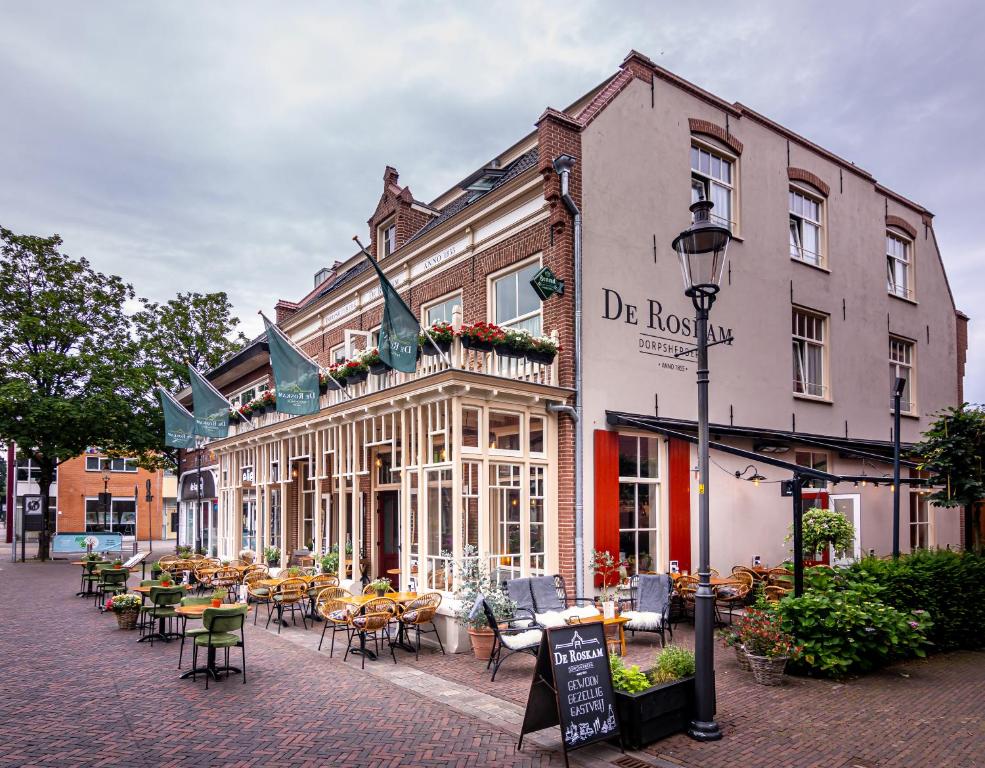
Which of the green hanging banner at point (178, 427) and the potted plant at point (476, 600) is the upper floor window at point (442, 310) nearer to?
the potted plant at point (476, 600)

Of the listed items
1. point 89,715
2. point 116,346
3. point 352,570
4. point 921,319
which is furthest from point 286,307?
point 921,319

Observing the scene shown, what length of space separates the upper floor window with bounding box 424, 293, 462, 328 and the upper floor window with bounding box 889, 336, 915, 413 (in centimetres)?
1187

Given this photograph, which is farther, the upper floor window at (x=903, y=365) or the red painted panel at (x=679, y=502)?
the upper floor window at (x=903, y=365)

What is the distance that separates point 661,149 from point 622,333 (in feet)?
12.7

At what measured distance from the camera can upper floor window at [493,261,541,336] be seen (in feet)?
40.2

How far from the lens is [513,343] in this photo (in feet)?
A: 35.4

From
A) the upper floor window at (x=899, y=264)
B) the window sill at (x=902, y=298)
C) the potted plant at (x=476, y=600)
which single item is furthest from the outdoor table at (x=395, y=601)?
the upper floor window at (x=899, y=264)

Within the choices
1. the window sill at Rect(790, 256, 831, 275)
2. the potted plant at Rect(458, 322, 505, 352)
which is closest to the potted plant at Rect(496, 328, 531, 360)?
the potted plant at Rect(458, 322, 505, 352)

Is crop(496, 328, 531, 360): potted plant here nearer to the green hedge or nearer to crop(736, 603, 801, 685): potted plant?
crop(736, 603, 801, 685): potted plant

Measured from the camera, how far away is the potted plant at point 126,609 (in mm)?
11867

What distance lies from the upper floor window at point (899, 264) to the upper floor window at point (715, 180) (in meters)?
6.68

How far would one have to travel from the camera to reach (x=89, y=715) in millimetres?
7031

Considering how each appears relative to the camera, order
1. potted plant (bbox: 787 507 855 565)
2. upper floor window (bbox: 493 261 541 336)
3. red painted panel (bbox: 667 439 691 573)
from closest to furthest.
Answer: potted plant (bbox: 787 507 855 565), upper floor window (bbox: 493 261 541 336), red painted panel (bbox: 667 439 691 573)

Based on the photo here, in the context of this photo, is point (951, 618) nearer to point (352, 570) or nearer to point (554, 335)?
point (554, 335)
